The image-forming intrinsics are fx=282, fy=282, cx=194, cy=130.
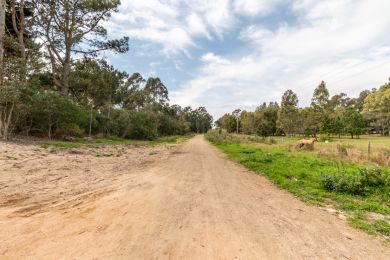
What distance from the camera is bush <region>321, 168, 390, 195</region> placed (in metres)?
8.06

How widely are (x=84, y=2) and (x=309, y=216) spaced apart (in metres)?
29.0

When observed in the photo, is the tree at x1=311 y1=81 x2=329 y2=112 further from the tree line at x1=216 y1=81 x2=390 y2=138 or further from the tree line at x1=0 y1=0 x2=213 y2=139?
the tree line at x1=0 y1=0 x2=213 y2=139

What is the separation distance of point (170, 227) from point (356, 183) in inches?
238

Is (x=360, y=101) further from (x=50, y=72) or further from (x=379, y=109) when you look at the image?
(x=50, y=72)

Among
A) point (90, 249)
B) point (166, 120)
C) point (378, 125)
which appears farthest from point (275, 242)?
point (378, 125)

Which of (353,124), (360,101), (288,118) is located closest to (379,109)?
(353,124)

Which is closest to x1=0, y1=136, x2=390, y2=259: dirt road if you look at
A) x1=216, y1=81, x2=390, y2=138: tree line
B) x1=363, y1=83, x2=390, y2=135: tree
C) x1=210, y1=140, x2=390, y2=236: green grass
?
x1=210, y1=140, x2=390, y2=236: green grass

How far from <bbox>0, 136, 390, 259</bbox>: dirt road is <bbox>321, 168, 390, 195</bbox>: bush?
72.0 inches

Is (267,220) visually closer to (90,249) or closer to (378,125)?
(90,249)

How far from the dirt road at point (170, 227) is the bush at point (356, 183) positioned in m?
1.83

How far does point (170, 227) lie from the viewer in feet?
15.3

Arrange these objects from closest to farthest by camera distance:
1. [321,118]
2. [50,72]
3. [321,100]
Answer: [50,72] → [321,118] → [321,100]

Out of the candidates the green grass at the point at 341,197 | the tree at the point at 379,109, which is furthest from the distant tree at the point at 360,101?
the green grass at the point at 341,197

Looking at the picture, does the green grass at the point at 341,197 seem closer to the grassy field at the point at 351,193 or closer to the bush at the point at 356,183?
the grassy field at the point at 351,193
